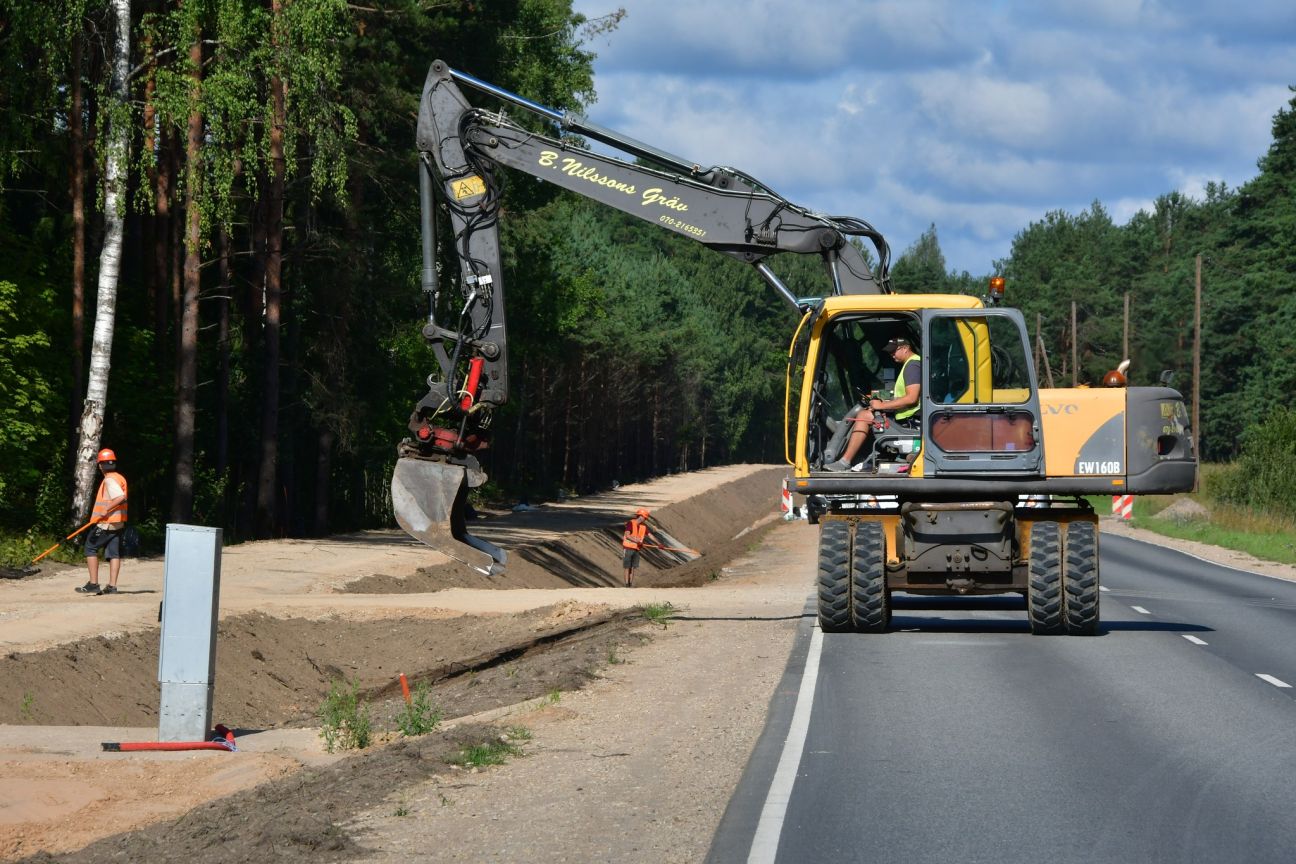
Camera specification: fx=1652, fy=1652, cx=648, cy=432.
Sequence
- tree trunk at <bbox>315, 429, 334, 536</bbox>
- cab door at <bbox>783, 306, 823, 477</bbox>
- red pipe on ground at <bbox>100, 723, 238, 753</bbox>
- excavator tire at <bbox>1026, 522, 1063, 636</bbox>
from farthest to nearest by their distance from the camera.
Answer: tree trunk at <bbox>315, 429, 334, 536</bbox>
cab door at <bbox>783, 306, 823, 477</bbox>
excavator tire at <bbox>1026, 522, 1063, 636</bbox>
red pipe on ground at <bbox>100, 723, 238, 753</bbox>

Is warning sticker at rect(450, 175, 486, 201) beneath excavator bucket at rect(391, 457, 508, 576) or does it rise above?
above

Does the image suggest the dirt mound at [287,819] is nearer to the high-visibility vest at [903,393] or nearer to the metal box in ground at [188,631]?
the metal box in ground at [188,631]

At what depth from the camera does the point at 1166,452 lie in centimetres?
1816

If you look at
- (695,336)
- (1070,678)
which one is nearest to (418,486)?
(1070,678)

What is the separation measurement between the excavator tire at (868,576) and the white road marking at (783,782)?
2.50 meters

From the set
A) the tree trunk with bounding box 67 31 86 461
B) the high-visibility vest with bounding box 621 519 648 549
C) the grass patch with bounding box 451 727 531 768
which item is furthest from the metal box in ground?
the high-visibility vest with bounding box 621 519 648 549

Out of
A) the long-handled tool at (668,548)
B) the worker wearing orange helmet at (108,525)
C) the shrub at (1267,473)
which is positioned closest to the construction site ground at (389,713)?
the worker wearing orange helmet at (108,525)

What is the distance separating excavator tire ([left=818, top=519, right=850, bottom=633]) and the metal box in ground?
7.61 m

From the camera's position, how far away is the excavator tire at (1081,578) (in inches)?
701

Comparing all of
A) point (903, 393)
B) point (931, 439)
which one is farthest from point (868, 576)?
point (903, 393)

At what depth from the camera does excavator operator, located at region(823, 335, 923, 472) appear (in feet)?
59.7

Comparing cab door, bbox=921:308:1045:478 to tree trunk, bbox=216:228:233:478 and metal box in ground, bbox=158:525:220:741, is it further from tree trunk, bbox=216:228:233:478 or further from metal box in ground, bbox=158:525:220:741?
tree trunk, bbox=216:228:233:478

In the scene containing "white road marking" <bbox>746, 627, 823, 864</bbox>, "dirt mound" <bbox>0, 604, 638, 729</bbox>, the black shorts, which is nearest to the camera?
"white road marking" <bbox>746, 627, 823, 864</bbox>

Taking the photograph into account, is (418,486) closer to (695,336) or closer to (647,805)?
(647,805)
